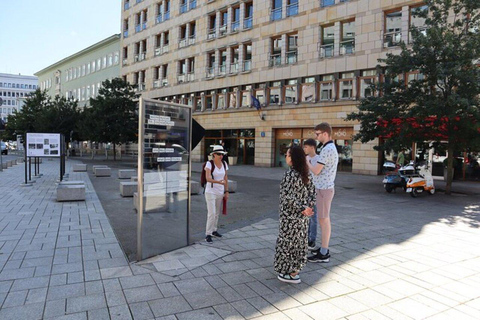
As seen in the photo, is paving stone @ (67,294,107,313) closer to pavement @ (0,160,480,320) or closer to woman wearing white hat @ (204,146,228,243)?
pavement @ (0,160,480,320)

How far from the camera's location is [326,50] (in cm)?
2427

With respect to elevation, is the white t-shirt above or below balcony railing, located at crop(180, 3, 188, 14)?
below

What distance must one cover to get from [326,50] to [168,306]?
23.0m

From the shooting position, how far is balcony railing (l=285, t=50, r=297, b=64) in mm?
26062

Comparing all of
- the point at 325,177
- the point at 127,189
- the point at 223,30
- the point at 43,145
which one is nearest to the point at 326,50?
the point at 223,30

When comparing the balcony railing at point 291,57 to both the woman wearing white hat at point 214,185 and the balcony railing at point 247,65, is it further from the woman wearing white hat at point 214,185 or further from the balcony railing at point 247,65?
the woman wearing white hat at point 214,185

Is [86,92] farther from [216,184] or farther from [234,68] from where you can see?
[216,184]

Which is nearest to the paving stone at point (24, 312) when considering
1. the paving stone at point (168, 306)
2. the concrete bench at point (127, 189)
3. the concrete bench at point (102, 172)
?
the paving stone at point (168, 306)

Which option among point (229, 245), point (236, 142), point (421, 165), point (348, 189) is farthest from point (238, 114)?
point (229, 245)

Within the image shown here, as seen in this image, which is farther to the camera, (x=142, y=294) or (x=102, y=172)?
(x=102, y=172)

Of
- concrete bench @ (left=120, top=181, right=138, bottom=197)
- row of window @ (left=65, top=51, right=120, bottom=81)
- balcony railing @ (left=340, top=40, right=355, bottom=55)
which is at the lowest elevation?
concrete bench @ (left=120, top=181, right=138, bottom=197)

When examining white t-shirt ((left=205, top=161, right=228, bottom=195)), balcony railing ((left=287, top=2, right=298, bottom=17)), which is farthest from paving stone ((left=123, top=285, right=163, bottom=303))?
balcony railing ((left=287, top=2, right=298, bottom=17))

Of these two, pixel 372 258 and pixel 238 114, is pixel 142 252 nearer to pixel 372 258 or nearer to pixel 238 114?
pixel 372 258

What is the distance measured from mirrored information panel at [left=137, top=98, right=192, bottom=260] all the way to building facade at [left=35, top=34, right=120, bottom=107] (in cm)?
4512
